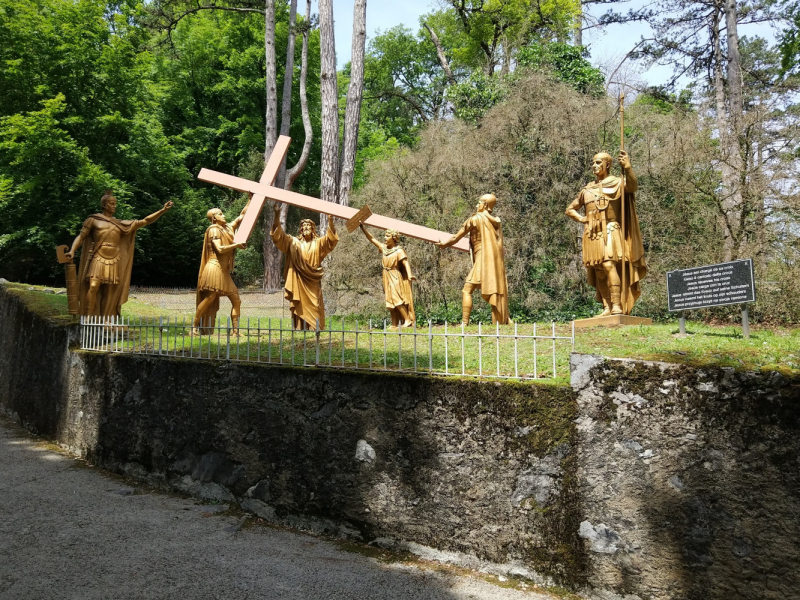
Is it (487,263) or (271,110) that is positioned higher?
(271,110)

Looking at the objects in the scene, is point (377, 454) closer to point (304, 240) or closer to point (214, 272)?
point (304, 240)

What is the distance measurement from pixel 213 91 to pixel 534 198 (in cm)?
1946

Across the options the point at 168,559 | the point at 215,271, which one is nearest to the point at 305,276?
the point at 215,271

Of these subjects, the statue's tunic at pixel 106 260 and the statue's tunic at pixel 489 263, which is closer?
the statue's tunic at pixel 106 260

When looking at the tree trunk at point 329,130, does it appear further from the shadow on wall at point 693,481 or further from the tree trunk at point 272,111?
the shadow on wall at point 693,481

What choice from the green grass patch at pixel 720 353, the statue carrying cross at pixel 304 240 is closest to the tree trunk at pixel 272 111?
the statue carrying cross at pixel 304 240

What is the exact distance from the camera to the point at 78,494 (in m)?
6.85

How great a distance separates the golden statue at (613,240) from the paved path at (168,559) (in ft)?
16.9

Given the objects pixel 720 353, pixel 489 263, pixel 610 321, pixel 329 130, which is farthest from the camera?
pixel 329 130

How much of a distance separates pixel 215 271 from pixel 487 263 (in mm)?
4461

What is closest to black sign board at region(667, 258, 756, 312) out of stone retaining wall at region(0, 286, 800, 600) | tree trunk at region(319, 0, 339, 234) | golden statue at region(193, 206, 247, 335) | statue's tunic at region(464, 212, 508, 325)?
stone retaining wall at region(0, 286, 800, 600)

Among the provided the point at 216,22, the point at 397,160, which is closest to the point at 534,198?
the point at 397,160

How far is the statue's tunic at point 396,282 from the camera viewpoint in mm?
11156

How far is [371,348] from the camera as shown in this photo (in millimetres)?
5867
